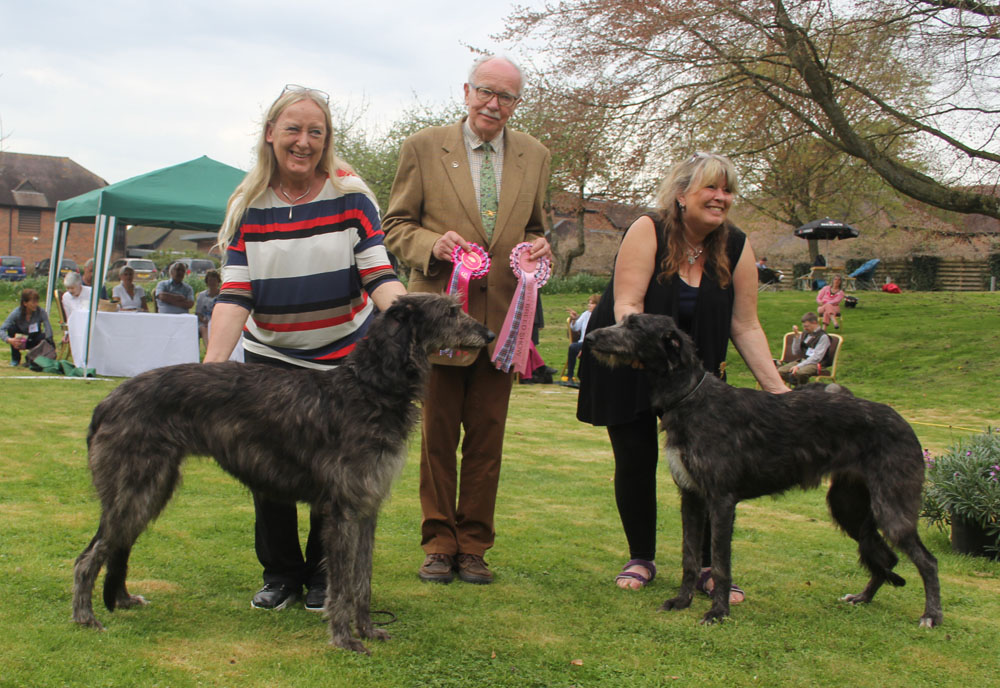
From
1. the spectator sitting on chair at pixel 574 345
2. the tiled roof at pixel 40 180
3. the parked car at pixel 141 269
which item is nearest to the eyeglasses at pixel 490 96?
the spectator sitting on chair at pixel 574 345

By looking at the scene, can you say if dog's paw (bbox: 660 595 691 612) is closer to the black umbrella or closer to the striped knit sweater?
the striped knit sweater

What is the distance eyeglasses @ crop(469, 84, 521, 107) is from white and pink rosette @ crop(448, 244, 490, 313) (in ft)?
2.67

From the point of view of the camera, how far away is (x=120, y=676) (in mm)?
3256

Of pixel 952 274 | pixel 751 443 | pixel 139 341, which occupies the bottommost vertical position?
pixel 139 341

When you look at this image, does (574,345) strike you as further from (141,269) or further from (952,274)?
(141,269)

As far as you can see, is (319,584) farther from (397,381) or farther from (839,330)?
(839,330)

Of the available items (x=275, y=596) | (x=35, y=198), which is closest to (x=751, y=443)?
(x=275, y=596)

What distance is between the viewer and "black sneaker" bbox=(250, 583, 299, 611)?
4.17m

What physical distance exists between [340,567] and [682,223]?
8.59 feet

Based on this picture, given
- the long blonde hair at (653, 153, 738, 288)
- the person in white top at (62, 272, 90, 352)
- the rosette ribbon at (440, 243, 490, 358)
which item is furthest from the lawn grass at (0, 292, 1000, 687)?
the person in white top at (62, 272, 90, 352)

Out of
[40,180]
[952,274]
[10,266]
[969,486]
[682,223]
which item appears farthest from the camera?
[40,180]

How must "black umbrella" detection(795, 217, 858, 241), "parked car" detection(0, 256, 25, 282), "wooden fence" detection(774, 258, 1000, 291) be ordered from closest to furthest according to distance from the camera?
"black umbrella" detection(795, 217, 858, 241) → "wooden fence" detection(774, 258, 1000, 291) → "parked car" detection(0, 256, 25, 282)

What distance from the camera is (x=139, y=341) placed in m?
14.0

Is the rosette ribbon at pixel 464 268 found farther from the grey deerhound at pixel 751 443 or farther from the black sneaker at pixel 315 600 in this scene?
the black sneaker at pixel 315 600
